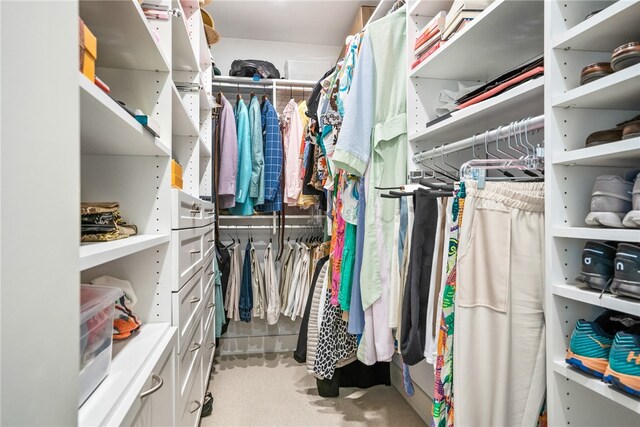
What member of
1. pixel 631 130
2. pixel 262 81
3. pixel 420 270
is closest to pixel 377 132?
pixel 420 270

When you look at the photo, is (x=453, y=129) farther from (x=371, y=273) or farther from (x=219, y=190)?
(x=219, y=190)

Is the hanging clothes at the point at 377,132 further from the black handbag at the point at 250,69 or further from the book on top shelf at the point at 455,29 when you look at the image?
the black handbag at the point at 250,69

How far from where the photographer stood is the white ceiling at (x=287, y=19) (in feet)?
8.03

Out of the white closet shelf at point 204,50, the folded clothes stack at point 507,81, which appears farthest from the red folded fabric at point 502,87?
→ the white closet shelf at point 204,50

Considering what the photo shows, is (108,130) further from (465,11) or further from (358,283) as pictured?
(465,11)

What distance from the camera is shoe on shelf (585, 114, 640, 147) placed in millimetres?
655

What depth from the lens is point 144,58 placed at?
1.02 m

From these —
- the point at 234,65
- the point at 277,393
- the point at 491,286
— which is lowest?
the point at 277,393

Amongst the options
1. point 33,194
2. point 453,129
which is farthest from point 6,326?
point 453,129

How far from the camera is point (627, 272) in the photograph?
0.64 meters

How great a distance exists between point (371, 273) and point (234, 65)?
2.13 meters

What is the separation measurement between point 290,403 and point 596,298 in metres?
1.75

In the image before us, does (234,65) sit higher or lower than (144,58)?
higher

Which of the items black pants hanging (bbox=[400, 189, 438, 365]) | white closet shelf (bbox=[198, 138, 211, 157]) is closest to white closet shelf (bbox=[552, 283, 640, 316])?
black pants hanging (bbox=[400, 189, 438, 365])
